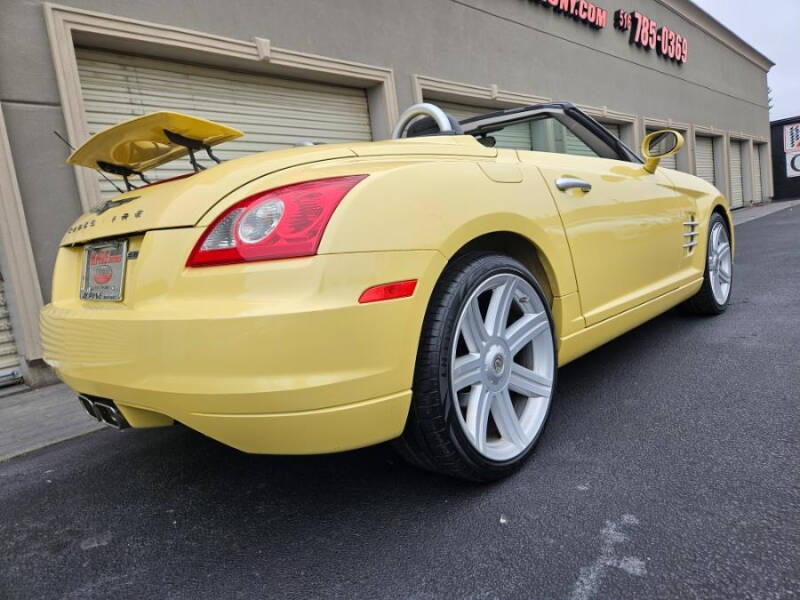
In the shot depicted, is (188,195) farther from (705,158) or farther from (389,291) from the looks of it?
(705,158)

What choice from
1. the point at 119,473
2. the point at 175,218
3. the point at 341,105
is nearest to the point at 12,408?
the point at 119,473

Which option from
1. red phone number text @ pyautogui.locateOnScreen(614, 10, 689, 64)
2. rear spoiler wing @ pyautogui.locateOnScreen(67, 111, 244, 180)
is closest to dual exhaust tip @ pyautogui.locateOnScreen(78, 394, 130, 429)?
rear spoiler wing @ pyautogui.locateOnScreen(67, 111, 244, 180)

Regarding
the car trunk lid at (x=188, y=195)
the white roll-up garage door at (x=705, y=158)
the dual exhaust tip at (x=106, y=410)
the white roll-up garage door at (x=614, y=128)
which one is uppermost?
the white roll-up garage door at (x=614, y=128)

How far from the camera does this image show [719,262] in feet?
13.2

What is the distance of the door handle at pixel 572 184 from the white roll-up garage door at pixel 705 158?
16.6m

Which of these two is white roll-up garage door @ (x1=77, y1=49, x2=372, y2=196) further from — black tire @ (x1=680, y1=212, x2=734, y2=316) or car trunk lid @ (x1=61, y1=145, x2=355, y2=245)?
black tire @ (x1=680, y1=212, x2=734, y2=316)

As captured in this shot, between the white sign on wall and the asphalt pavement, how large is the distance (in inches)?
1031

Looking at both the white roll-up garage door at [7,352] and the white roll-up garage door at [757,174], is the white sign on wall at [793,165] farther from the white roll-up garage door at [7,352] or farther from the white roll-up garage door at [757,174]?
the white roll-up garage door at [7,352]

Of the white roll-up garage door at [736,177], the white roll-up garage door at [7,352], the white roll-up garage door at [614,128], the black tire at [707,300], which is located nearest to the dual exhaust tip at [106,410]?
the white roll-up garage door at [7,352]

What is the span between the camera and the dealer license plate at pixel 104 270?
1.69 metres

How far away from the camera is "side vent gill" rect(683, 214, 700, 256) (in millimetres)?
3393

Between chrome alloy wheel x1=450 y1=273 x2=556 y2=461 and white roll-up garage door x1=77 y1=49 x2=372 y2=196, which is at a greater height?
white roll-up garage door x1=77 y1=49 x2=372 y2=196

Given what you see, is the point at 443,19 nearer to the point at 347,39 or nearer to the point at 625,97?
the point at 347,39

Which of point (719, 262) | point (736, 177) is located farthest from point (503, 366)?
point (736, 177)
